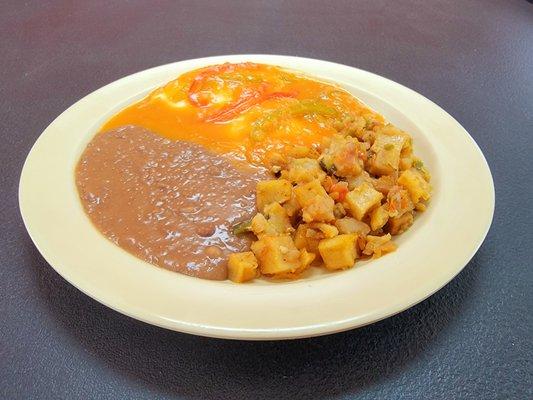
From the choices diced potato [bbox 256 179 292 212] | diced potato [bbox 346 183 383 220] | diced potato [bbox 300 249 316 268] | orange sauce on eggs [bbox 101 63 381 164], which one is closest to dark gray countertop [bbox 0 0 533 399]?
diced potato [bbox 300 249 316 268]

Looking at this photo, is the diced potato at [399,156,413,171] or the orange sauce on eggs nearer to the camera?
the diced potato at [399,156,413,171]

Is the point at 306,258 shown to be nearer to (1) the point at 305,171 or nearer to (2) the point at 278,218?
(2) the point at 278,218

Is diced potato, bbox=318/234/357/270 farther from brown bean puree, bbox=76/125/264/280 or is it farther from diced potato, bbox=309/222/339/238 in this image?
brown bean puree, bbox=76/125/264/280

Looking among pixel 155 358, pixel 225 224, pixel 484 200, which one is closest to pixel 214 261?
pixel 225 224

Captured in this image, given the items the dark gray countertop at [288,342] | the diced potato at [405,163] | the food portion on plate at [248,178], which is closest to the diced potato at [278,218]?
the food portion on plate at [248,178]

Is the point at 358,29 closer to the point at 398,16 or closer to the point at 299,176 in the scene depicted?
the point at 398,16

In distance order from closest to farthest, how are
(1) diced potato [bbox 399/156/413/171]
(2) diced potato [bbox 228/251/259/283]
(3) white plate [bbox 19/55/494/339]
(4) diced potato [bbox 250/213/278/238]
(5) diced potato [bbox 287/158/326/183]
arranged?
(3) white plate [bbox 19/55/494/339] < (2) diced potato [bbox 228/251/259/283] < (4) diced potato [bbox 250/213/278/238] < (5) diced potato [bbox 287/158/326/183] < (1) diced potato [bbox 399/156/413/171]

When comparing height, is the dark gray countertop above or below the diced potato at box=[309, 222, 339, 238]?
below

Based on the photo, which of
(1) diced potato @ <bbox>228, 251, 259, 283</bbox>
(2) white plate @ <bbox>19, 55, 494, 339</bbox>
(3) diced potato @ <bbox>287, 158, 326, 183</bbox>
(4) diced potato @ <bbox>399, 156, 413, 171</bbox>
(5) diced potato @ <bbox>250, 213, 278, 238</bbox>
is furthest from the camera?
(4) diced potato @ <bbox>399, 156, 413, 171</bbox>
